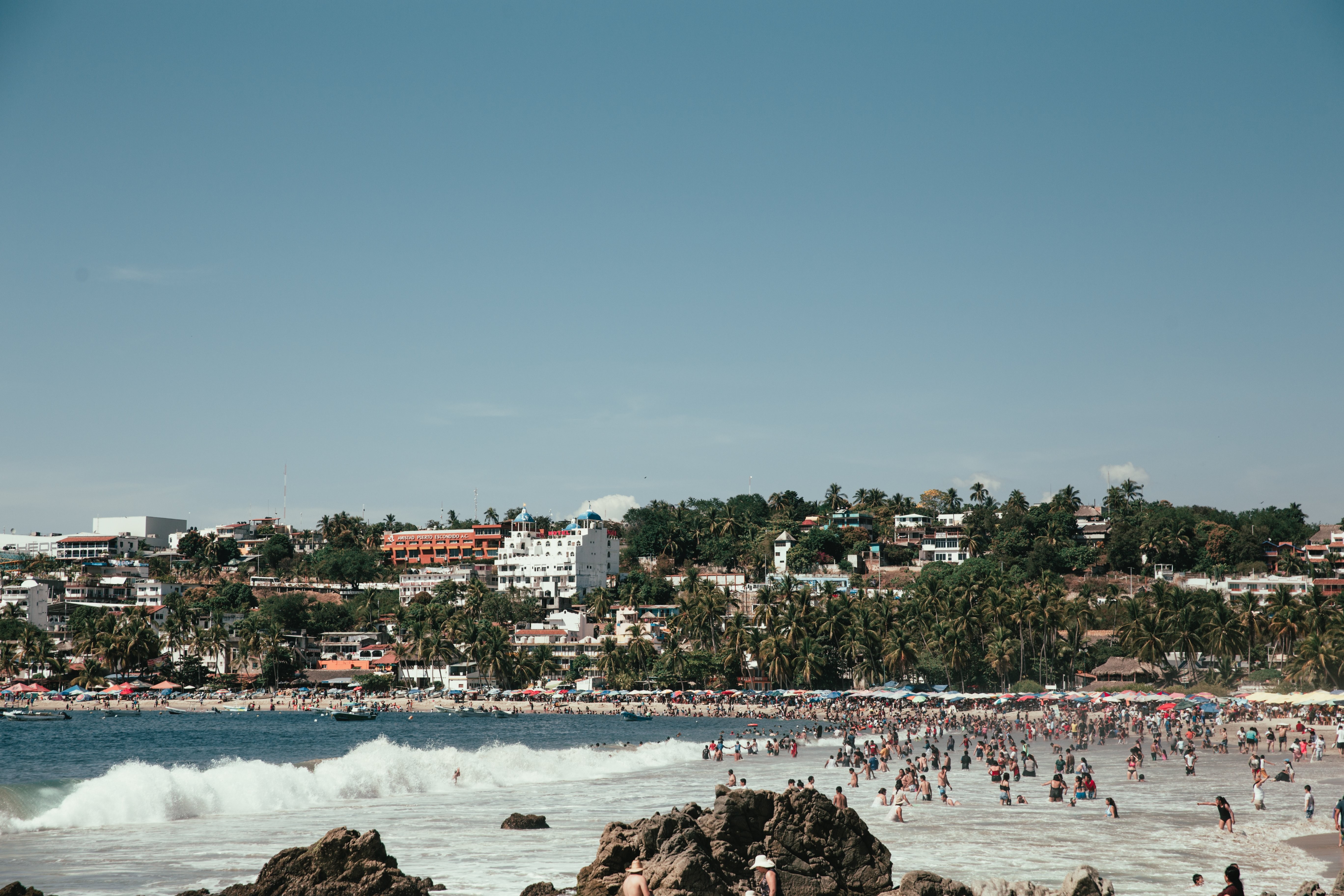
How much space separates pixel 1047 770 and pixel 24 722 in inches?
3284

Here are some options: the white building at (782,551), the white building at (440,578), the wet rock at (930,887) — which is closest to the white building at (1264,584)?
the white building at (782,551)

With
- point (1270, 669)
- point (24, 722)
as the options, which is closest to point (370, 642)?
point (24, 722)

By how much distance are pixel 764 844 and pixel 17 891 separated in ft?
38.4

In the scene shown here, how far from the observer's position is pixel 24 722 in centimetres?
9325

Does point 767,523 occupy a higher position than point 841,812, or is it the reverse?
point 767,523

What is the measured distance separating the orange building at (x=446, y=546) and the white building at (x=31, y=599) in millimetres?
55078

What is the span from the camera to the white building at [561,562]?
522 ft

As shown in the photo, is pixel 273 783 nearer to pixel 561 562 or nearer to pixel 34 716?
pixel 34 716

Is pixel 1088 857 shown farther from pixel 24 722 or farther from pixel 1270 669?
pixel 24 722

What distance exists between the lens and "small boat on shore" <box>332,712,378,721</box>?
95.4 metres

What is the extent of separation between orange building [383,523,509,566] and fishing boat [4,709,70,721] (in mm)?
85070

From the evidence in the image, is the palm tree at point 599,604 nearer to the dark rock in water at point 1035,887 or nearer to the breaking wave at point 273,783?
the breaking wave at point 273,783

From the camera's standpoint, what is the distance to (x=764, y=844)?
1839 cm

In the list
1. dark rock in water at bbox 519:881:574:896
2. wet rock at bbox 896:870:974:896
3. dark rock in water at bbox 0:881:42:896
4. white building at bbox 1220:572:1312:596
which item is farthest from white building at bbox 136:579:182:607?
wet rock at bbox 896:870:974:896
